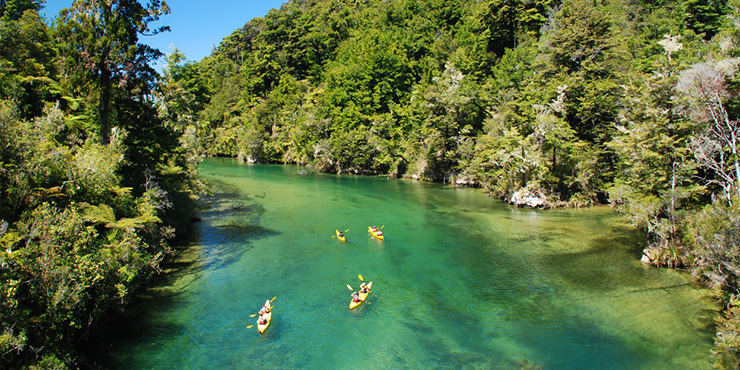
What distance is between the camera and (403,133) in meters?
Result: 58.3

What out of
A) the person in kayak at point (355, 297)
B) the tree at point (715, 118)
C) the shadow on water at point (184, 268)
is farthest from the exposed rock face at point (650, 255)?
the shadow on water at point (184, 268)

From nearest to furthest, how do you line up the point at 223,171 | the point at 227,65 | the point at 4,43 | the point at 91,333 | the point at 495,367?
the point at 495,367
the point at 91,333
the point at 4,43
the point at 223,171
the point at 227,65

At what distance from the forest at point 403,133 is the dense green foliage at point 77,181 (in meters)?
0.06

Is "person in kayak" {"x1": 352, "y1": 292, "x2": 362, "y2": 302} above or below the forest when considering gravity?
below

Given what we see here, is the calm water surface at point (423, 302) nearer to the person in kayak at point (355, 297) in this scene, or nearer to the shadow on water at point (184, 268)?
the shadow on water at point (184, 268)

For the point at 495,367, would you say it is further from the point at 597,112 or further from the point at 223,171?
the point at 223,171

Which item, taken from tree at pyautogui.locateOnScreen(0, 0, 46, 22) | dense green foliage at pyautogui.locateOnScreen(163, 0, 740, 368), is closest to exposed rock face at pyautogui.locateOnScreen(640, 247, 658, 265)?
dense green foliage at pyautogui.locateOnScreen(163, 0, 740, 368)

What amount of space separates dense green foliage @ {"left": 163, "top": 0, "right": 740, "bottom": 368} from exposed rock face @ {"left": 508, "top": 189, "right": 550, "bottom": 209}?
8.2 inches

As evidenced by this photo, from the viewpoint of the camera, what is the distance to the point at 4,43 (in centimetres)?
2039

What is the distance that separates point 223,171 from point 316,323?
2120 inches

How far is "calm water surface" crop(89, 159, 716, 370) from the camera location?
11984mm

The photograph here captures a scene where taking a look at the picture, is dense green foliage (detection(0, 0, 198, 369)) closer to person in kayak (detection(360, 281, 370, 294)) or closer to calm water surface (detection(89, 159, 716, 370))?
calm water surface (detection(89, 159, 716, 370))

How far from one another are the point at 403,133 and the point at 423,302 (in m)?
44.4

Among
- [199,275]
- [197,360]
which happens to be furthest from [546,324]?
[199,275]
